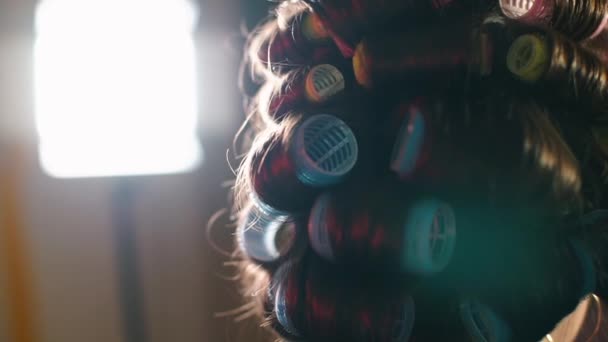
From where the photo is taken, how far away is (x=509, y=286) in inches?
13.7

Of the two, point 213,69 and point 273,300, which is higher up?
point 213,69

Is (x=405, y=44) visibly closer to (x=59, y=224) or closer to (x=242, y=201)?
(x=242, y=201)

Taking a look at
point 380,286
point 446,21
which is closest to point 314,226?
point 380,286

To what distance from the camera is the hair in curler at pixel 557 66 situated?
1.12 ft

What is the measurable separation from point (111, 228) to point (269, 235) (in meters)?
0.69

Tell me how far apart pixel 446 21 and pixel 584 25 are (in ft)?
0.41

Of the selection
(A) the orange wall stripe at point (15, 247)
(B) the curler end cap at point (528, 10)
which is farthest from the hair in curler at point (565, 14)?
(A) the orange wall stripe at point (15, 247)

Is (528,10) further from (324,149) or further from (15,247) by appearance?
(15,247)

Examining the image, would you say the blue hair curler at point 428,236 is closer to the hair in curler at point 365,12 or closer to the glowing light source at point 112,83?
the hair in curler at point 365,12

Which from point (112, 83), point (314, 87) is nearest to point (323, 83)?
point (314, 87)

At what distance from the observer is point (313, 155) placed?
1.14ft

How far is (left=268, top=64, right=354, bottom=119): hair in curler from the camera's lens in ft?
1.29

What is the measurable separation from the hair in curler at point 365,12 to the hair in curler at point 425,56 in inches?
0.4

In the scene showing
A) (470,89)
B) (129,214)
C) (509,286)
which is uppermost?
(470,89)
